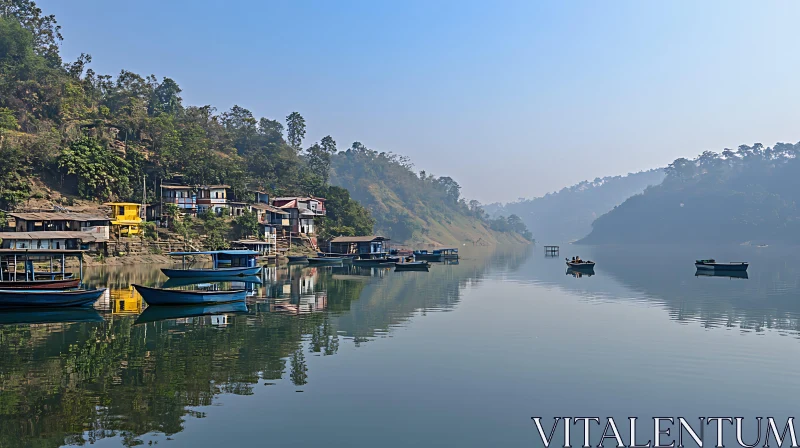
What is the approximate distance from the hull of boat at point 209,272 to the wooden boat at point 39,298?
19037 mm

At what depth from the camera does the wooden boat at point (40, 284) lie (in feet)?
125

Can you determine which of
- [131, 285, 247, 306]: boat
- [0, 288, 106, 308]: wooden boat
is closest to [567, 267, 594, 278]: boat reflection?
[131, 285, 247, 306]: boat

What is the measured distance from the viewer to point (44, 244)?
6034cm

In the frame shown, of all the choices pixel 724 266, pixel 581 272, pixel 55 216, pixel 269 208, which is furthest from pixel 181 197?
pixel 724 266

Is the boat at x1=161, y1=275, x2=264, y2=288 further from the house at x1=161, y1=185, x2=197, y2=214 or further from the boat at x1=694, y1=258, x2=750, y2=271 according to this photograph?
the boat at x1=694, y1=258, x2=750, y2=271

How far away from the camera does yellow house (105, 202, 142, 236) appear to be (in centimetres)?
7775

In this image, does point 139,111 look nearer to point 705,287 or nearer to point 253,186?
point 253,186

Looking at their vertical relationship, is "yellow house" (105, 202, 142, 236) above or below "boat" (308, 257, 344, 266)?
above

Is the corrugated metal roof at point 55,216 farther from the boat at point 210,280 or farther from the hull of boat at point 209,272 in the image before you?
the boat at point 210,280

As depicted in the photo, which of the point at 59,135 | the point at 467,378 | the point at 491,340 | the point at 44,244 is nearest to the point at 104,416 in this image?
the point at 467,378

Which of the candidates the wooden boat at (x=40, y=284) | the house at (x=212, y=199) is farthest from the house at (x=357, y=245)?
the wooden boat at (x=40, y=284)

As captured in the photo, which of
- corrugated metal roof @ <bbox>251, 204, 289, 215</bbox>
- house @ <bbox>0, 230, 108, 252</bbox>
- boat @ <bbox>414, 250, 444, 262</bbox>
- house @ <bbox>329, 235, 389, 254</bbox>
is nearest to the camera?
house @ <bbox>0, 230, 108, 252</bbox>

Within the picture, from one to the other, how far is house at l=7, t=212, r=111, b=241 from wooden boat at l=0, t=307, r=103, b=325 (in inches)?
1247

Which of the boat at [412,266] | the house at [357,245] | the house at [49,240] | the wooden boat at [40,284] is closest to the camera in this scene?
the wooden boat at [40,284]
